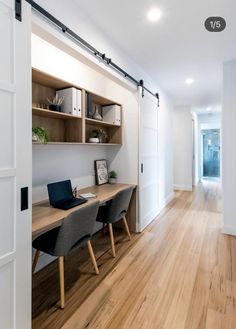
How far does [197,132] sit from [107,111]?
19.2 feet

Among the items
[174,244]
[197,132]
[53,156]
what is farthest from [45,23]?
[197,132]

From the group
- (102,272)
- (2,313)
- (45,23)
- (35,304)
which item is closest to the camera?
(2,313)

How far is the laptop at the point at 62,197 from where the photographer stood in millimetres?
2198

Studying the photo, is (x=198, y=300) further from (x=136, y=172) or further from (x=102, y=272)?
(x=136, y=172)

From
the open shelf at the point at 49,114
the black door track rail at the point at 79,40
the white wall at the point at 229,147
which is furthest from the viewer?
the white wall at the point at 229,147

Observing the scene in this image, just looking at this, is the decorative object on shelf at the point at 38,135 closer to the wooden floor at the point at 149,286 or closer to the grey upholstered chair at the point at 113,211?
the grey upholstered chair at the point at 113,211

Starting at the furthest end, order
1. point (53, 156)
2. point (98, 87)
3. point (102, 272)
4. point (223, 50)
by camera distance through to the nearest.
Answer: point (98, 87)
point (223, 50)
point (53, 156)
point (102, 272)

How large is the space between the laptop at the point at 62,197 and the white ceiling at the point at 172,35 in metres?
1.73

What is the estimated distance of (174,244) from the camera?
2.98 meters

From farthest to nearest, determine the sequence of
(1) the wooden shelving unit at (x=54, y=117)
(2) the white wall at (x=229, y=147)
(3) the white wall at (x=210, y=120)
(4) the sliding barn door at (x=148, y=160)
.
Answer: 1. (3) the white wall at (x=210, y=120)
2. (4) the sliding barn door at (x=148, y=160)
3. (2) the white wall at (x=229, y=147)
4. (1) the wooden shelving unit at (x=54, y=117)

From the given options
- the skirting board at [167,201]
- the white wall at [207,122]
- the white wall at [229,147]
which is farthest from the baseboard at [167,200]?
the white wall at [207,122]

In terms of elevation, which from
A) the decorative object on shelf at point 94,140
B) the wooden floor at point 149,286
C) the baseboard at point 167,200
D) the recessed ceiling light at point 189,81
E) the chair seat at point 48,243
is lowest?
the wooden floor at point 149,286

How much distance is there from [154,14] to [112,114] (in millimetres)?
1407

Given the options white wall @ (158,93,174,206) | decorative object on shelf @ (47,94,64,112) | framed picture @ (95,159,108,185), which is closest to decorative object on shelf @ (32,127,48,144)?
decorative object on shelf @ (47,94,64,112)
